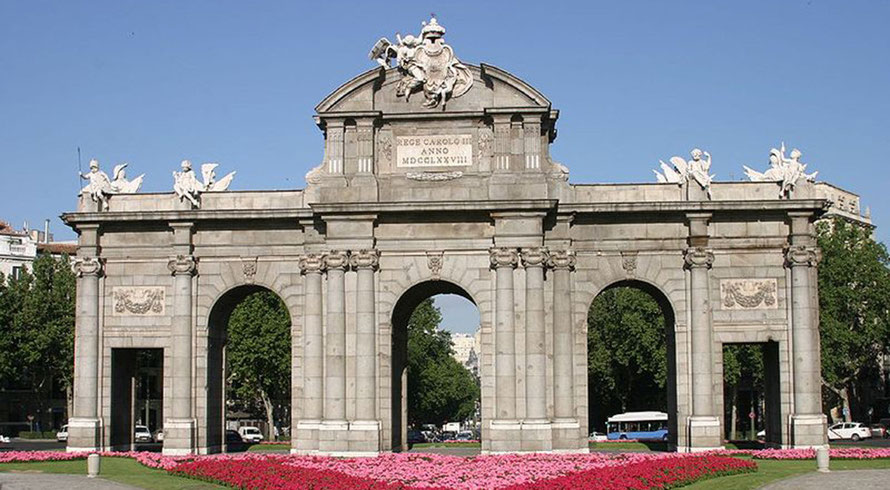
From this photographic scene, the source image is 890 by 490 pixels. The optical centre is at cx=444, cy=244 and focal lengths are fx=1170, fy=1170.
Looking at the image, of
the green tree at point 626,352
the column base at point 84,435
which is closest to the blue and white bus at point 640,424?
the green tree at point 626,352

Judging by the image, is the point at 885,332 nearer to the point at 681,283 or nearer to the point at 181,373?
the point at 681,283

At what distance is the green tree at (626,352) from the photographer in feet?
276

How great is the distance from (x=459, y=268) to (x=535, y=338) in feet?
14.3

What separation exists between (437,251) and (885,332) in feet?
148

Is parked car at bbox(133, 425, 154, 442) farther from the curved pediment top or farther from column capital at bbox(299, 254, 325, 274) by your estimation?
the curved pediment top

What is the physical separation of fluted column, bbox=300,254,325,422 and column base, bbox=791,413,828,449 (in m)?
19.6

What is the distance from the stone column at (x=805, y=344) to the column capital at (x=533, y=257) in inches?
405

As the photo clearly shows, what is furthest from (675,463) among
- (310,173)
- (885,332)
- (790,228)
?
(885,332)

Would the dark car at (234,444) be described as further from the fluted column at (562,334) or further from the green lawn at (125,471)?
the fluted column at (562,334)

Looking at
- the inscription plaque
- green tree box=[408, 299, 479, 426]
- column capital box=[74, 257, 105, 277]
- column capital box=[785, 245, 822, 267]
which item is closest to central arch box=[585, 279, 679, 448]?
column capital box=[785, 245, 822, 267]

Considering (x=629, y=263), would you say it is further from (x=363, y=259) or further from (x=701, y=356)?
(x=363, y=259)

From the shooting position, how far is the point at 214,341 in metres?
51.8

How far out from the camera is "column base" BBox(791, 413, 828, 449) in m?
47.8

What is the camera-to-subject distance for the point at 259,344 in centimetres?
8256
